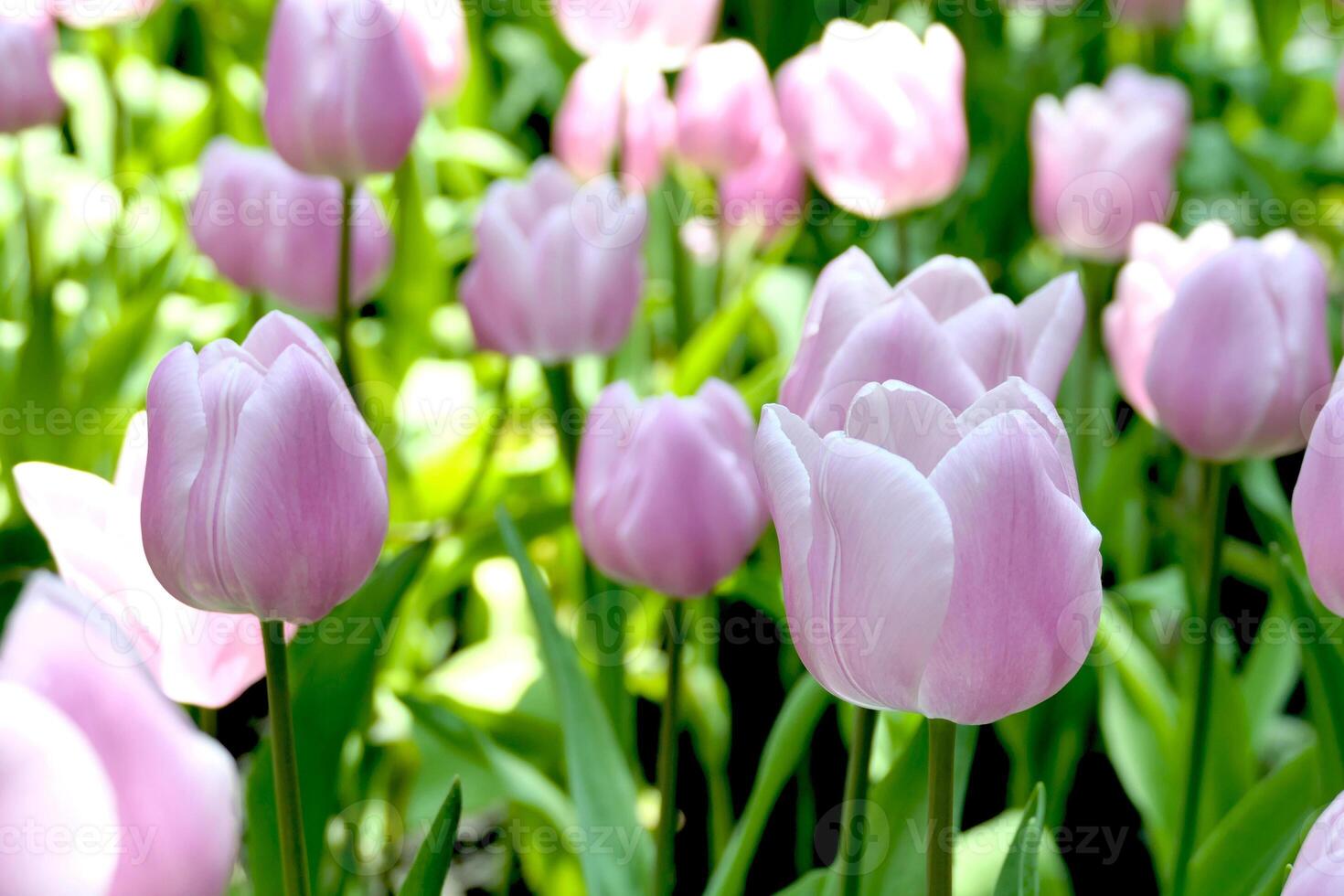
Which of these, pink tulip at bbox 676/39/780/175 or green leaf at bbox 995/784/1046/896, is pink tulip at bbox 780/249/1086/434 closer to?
green leaf at bbox 995/784/1046/896

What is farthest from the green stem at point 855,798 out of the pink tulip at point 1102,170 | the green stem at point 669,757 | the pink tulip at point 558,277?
the pink tulip at point 1102,170

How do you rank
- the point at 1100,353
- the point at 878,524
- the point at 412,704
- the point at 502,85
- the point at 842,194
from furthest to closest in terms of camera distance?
the point at 502,85, the point at 1100,353, the point at 842,194, the point at 412,704, the point at 878,524

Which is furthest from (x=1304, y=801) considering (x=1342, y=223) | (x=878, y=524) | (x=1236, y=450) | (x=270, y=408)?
(x=1342, y=223)

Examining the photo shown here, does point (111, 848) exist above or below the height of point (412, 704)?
above

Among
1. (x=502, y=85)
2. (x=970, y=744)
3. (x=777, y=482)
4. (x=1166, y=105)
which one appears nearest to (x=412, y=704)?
(x=970, y=744)

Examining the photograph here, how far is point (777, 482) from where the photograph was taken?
478mm

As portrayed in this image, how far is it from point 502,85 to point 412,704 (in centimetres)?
177

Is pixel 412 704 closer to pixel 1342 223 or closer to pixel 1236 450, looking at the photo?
pixel 1236 450

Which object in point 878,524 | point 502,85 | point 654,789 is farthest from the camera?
point 502,85

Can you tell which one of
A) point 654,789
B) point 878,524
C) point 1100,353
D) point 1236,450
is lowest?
point 654,789

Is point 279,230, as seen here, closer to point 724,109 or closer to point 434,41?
point 434,41

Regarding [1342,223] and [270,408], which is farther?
[1342,223]

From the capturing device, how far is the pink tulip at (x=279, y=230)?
113 cm

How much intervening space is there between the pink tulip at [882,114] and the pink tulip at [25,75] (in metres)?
0.66
